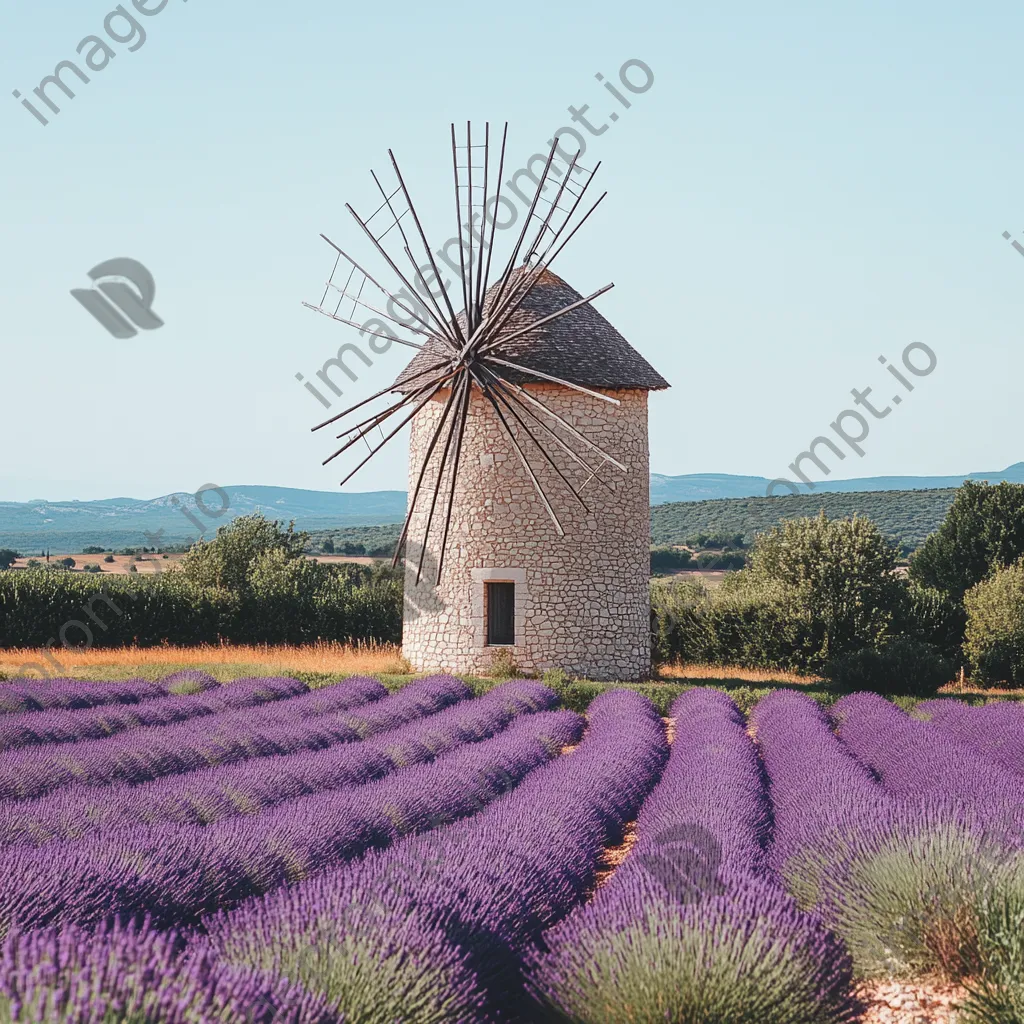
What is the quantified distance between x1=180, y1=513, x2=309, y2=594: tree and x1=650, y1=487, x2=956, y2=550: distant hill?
3445 centimetres

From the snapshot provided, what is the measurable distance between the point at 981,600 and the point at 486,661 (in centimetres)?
983

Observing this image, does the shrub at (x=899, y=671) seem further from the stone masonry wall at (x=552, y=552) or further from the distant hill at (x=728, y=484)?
the distant hill at (x=728, y=484)

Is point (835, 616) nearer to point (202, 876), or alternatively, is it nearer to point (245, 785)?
point (245, 785)

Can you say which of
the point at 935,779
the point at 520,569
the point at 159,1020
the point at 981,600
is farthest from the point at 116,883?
the point at 981,600

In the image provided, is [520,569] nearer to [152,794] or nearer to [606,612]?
[606,612]

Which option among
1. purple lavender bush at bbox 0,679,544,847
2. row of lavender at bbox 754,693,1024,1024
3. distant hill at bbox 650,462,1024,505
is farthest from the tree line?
distant hill at bbox 650,462,1024,505

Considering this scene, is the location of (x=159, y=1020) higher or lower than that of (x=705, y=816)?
higher

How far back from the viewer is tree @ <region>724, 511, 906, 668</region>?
18.2 metres

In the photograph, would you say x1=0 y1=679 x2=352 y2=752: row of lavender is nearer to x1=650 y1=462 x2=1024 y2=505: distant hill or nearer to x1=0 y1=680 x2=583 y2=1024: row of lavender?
x1=0 y1=680 x2=583 y2=1024: row of lavender

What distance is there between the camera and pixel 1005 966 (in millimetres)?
3619

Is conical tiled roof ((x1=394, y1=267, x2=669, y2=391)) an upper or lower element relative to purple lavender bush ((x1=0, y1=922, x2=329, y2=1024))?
upper

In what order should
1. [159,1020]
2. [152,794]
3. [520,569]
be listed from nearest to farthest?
1. [159,1020]
2. [152,794]
3. [520,569]

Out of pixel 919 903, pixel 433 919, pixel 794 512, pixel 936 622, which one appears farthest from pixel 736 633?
pixel 794 512

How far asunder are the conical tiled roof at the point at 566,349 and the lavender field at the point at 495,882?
721 centimetres
